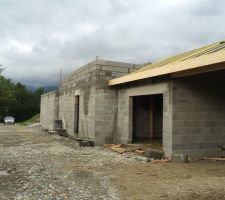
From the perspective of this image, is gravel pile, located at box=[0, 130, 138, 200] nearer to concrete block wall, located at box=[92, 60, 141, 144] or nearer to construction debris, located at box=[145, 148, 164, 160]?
construction debris, located at box=[145, 148, 164, 160]

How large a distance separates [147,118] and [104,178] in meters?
7.77

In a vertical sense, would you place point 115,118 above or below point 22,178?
above

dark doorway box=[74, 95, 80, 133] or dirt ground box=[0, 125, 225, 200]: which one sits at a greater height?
dark doorway box=[74, 95, 80, 133]

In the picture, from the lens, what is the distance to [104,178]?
24.1 ft

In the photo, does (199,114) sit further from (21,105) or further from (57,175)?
(21,105)

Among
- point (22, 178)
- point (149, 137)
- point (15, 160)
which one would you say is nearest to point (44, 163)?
point (15, 160)

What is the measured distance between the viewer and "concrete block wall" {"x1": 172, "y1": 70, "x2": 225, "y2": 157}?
10.1 meters

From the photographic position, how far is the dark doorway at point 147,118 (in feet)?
47.7

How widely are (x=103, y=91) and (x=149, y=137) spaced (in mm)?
2977

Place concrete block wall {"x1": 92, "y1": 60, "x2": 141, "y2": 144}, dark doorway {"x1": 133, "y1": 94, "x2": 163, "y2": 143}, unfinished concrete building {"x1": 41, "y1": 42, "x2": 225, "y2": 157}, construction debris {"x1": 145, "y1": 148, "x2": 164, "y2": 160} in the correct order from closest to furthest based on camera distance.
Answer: unfinished concrete building {"x1": 41, "y1": 42, "x2": 225, "y2": 157}, construction debris {"x1": 145, "y1": 148, "x2": 164, "y2": 160}, concrete block wall {"x1": 92, "y1": 60, "x2": 141, "y2": 144}, dark doorway {"x1": 133, "y1": 94, "x2": 163, "y2": 143}

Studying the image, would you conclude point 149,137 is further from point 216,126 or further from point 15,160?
point 15,160

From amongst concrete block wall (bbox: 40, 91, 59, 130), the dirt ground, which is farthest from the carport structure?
concrete block wall (bbox: 40, 91, 59, 130)

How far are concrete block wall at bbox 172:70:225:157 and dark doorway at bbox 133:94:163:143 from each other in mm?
3945

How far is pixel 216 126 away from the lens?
34.8 ft
